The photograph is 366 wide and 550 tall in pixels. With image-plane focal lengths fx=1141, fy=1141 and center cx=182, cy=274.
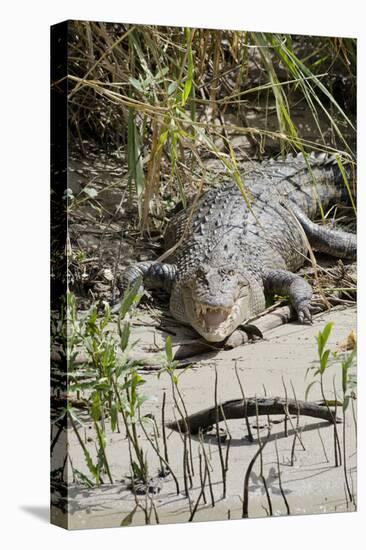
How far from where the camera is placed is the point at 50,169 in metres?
4.29

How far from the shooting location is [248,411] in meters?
4.60

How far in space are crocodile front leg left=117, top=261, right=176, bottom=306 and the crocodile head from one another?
3.2 inches

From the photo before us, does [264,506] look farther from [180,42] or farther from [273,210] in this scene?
[180,42]

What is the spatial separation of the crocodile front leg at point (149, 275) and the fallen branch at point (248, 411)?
0.57 metres

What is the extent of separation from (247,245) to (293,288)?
49cm

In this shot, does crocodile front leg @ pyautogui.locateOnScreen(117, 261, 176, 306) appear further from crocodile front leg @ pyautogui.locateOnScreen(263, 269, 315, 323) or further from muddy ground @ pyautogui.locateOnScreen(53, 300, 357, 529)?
crocodile front leg @ pyautogui.locateOnScreen(263, 269, 315, 323)

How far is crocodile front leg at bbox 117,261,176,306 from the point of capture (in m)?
4.52

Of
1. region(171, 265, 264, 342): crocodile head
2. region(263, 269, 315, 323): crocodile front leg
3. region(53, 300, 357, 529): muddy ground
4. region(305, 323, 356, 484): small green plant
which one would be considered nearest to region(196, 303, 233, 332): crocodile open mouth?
region(171, 265, 264, 342): crocodile head

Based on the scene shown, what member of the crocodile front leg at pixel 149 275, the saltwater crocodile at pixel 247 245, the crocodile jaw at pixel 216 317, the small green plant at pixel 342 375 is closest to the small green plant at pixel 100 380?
the crocodile front leg at pixel 149 275

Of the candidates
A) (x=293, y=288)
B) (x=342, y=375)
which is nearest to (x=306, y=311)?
(x=293, y=288)

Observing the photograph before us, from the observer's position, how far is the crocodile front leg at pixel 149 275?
452cm

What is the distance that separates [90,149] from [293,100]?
3.15 feet

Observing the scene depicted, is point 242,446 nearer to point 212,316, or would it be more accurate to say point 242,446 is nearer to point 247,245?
point 212,316

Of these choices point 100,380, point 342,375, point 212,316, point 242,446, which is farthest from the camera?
point 212,316
